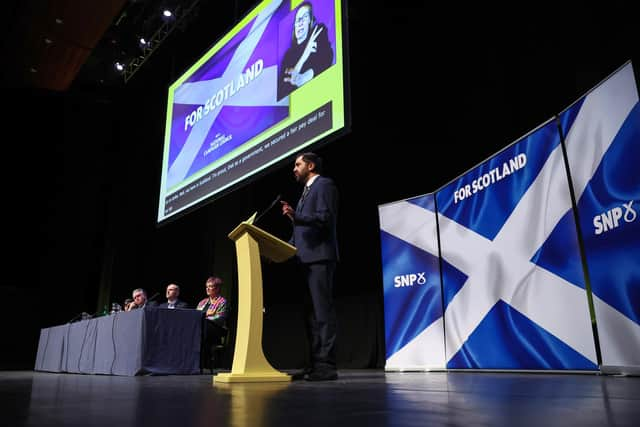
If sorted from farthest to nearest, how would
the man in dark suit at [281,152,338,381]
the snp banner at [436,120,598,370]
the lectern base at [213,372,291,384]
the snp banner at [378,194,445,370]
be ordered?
the snp banner at [378,194,445,370]
the snp banner at [436,120,598,370]
the man in dark suit at [281,152,338,381]
the lectern base at [213,372,291,384]

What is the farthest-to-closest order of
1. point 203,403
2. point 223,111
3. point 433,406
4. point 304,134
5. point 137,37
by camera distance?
point 137,37, point 223,111, point 304,134, point 203,403, point 433,406

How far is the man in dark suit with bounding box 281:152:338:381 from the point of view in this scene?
2010 millimetres

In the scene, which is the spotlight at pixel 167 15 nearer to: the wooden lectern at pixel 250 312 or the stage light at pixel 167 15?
the stage light at pixel 167 15

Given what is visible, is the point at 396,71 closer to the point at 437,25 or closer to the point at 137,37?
the point at 437,25

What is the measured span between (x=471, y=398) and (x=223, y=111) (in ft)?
11.3

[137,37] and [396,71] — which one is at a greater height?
[137,37]

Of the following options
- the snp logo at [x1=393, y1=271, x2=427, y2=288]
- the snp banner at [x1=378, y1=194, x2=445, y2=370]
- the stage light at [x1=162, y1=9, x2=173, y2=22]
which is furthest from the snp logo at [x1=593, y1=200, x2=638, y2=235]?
the stage light at [x1=162, y1=9, x2=173, y2=22]

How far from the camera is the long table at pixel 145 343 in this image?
318 cm

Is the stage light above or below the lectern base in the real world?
above

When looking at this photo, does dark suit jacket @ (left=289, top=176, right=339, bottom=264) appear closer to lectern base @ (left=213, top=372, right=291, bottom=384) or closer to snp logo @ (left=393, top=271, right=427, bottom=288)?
lectern base @ (left=213, top=372, right=291, bottom=384)

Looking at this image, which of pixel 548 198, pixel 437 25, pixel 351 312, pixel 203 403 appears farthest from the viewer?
pixel 351 312

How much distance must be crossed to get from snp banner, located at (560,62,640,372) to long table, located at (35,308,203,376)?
261cm

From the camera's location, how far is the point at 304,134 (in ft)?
10.6

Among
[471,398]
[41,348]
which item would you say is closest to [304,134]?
[471,398]
